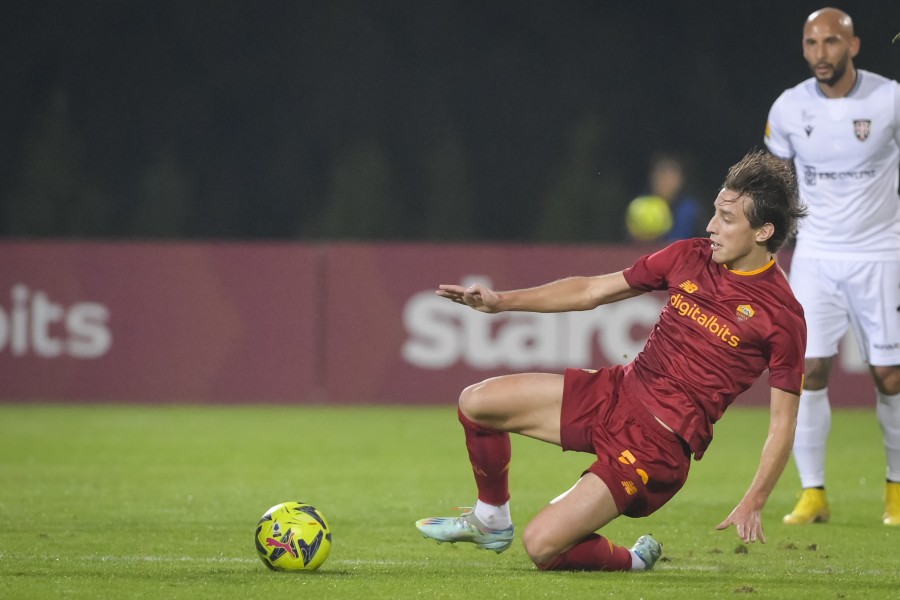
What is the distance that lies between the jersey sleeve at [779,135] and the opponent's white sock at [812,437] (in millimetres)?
1264

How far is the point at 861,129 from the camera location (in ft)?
24.0

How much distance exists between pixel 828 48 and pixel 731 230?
1993 mm

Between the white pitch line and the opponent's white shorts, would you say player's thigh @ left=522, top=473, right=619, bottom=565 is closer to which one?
the white pitch line

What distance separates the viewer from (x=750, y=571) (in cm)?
585

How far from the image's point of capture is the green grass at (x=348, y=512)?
5.38m


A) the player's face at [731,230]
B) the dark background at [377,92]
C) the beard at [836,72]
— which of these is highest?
the dark background at [377,92]

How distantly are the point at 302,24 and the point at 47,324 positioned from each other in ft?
119

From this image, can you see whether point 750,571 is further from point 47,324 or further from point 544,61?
point 544,61

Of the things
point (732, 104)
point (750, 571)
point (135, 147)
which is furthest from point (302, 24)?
point (750, 571)

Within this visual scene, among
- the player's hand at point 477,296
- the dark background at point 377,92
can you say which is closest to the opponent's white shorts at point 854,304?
the player's hand at point 477,296

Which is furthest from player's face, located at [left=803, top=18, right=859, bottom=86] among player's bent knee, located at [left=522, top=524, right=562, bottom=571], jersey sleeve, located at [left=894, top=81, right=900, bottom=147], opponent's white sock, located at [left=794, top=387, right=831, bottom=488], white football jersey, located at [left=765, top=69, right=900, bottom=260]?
player's bent knee, located at [left=522, top=524, right=562, bottom=571]

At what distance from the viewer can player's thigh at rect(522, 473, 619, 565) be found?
5.51 metres

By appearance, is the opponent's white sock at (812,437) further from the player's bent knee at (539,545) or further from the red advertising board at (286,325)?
the red advertising board at (286,325)

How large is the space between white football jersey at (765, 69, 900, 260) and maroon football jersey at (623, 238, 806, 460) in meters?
1.86
